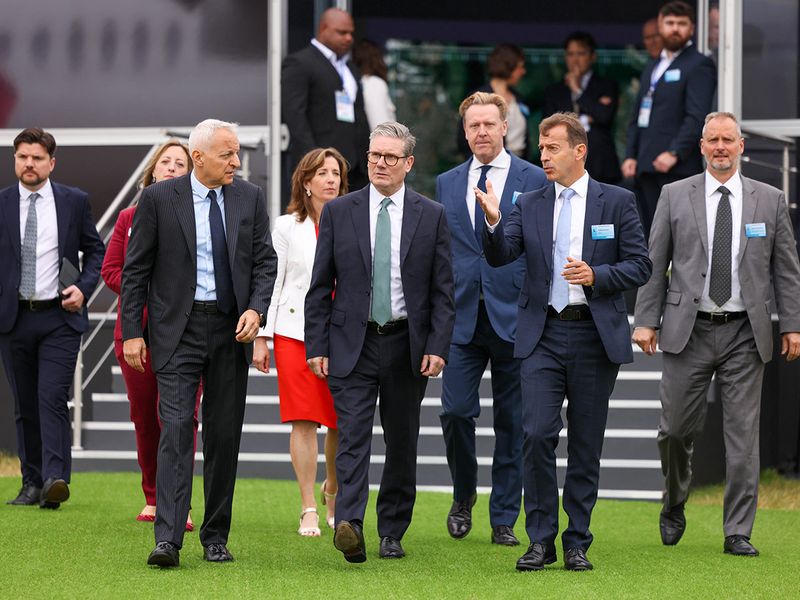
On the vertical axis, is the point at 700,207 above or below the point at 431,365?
above

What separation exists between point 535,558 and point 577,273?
49.6 inches

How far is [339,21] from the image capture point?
1099 centimetres

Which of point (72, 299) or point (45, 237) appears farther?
point (45, 237)

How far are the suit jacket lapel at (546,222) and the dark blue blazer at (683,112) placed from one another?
13.5 feet

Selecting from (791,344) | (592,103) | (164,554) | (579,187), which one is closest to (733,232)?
(791,344)

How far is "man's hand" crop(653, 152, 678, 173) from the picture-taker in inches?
428

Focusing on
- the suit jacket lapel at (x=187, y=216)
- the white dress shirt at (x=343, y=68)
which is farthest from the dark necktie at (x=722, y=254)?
the white dress shirt at (x=343, y=68)

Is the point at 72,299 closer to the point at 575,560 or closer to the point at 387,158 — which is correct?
the point at 387,158

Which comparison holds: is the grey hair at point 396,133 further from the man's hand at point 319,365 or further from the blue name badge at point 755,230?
the blue name badge at point 755,230

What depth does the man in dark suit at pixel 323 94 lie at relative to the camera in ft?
35.7

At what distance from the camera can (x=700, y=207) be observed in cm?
763

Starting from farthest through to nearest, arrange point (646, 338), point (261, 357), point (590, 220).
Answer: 1. point (646, 338)
2. point (261, 357)
3. point (590, 220)

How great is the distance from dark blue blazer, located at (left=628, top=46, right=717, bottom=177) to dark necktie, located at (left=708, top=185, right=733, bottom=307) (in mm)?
3283

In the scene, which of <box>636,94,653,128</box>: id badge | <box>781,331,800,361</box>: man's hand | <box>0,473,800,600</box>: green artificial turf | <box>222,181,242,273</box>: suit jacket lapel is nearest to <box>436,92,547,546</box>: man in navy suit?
<box>0,473,800,600</box>: green artificial turf
